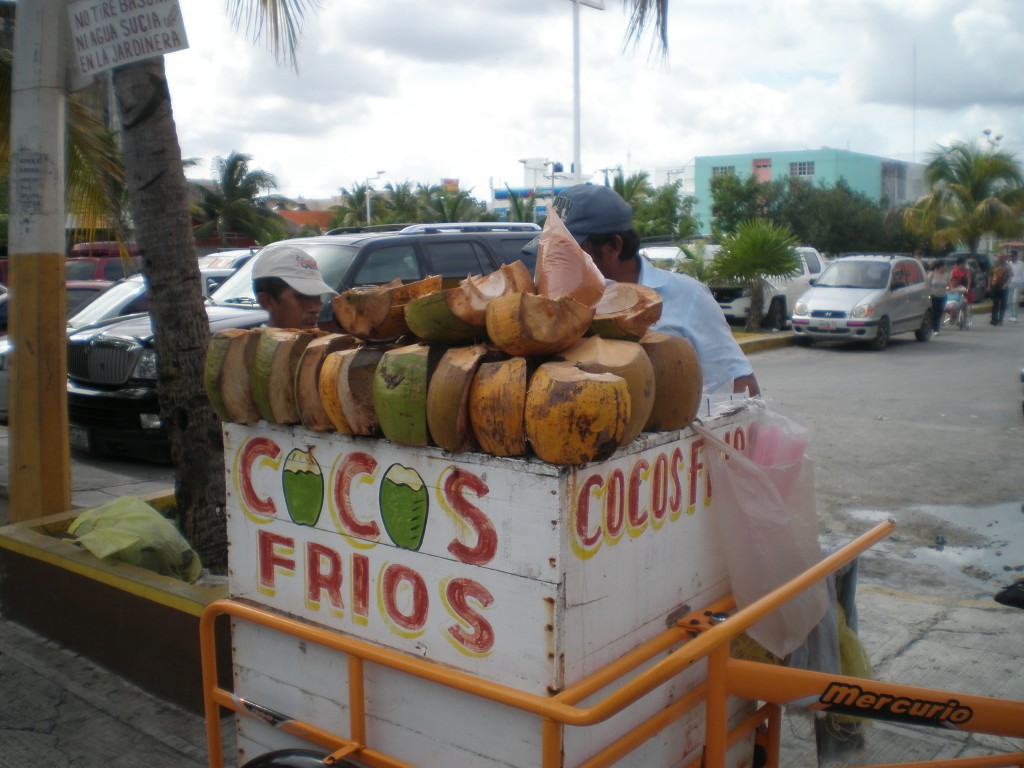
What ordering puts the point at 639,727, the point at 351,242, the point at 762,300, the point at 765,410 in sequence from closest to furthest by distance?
the point at 639,727 < the point at 765,410 < the point at 351,242 < the point at 762,300

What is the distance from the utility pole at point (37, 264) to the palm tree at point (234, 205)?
42438 millimetres

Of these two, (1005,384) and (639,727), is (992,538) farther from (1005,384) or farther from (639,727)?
(1005,384)

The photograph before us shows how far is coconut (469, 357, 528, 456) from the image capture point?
185 centimetres

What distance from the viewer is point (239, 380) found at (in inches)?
93.4

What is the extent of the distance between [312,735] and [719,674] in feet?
3.17

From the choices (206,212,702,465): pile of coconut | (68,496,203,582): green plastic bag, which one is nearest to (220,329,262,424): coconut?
(206,212,702,465): pile of coconut

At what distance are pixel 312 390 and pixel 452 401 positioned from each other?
451 millimetres

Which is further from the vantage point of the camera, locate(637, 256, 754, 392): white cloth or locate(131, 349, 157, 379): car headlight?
locate(131, 349, 157, 379): car headlight

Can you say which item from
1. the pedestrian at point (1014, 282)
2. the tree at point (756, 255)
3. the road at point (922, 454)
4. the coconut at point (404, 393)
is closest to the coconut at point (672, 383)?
the coconut at point (404, 393)

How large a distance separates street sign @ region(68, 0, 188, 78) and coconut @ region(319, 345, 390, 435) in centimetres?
247

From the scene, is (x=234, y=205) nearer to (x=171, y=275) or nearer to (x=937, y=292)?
(x=937, y=292)

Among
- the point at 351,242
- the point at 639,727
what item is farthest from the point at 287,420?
the point at 351,242

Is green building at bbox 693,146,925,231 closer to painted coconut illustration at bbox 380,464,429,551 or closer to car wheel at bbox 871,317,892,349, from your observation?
car wheel at bbox 871,317,892,349

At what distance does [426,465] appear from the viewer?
2.05 meters
